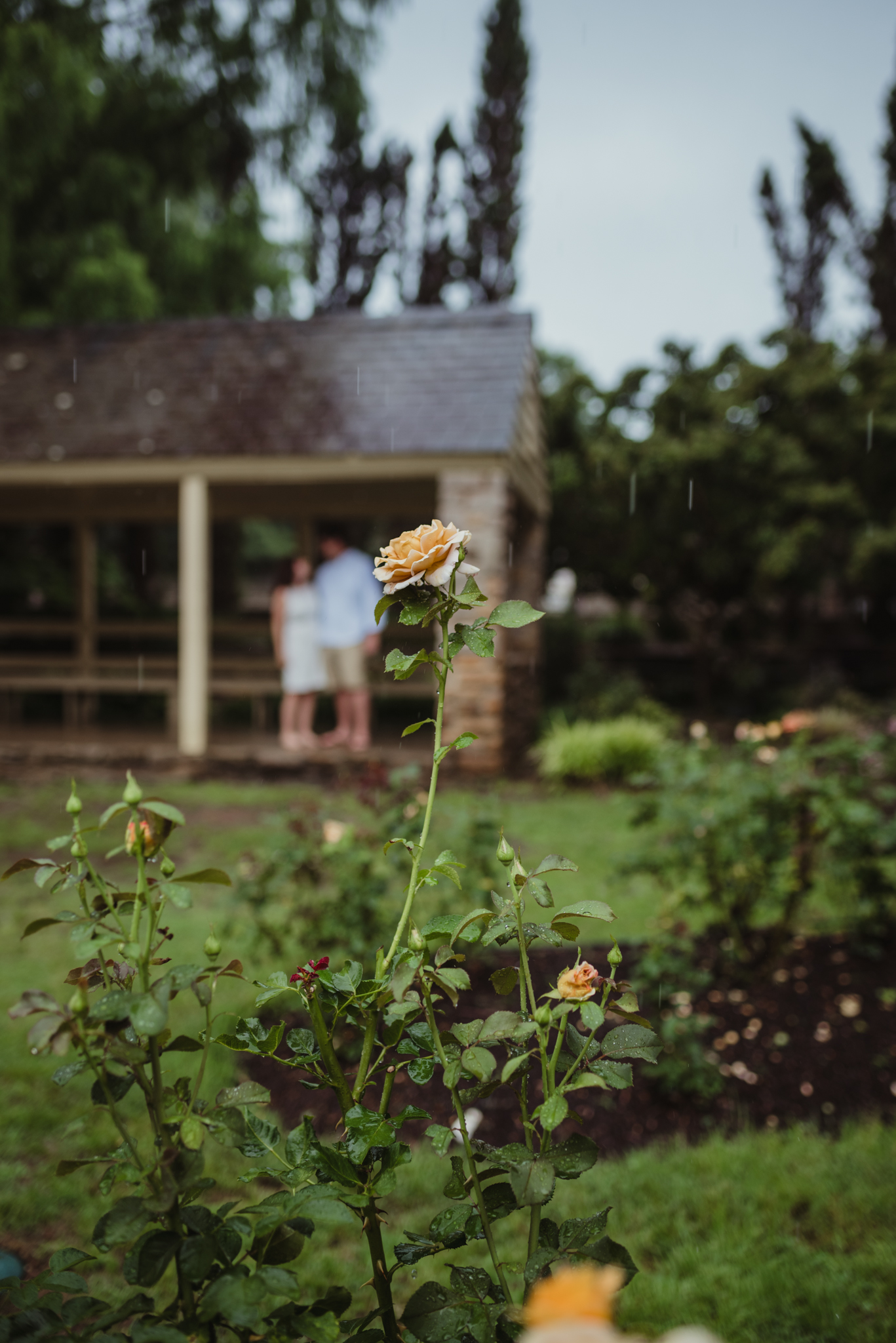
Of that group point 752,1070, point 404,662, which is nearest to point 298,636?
point 752,1070

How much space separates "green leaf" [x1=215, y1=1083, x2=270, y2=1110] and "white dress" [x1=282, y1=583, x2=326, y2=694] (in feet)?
23.7

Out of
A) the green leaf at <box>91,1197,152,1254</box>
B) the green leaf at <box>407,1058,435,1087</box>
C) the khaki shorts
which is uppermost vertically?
the green leaf at <box>407,1058,435,1087</box>

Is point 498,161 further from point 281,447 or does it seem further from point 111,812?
point 111,812

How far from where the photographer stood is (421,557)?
0.98m

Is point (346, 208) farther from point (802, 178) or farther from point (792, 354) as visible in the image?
point (792, 354)

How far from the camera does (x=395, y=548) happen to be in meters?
0.99

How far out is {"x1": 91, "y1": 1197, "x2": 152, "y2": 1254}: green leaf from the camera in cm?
88

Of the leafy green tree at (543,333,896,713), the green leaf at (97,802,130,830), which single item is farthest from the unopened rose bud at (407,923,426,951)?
the leafy green tree at (543,333,896,713)

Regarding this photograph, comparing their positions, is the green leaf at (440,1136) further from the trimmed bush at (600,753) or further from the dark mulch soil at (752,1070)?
the trimmed bush at (600,753)

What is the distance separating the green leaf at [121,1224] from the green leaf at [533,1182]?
1.19ft

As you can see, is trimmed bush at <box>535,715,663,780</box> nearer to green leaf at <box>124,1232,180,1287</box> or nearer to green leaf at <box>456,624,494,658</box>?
green leaf at <box>456,624,494,658</box>

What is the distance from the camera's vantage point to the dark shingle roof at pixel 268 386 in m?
8.20

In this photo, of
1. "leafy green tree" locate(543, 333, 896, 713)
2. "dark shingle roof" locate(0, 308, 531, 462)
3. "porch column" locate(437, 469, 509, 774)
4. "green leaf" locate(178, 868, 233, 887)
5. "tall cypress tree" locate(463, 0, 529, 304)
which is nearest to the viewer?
"green leaf" locate(178, 868, 233, 887)

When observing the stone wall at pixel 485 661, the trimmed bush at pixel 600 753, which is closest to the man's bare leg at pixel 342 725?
the stone wall at pixel 485 661
